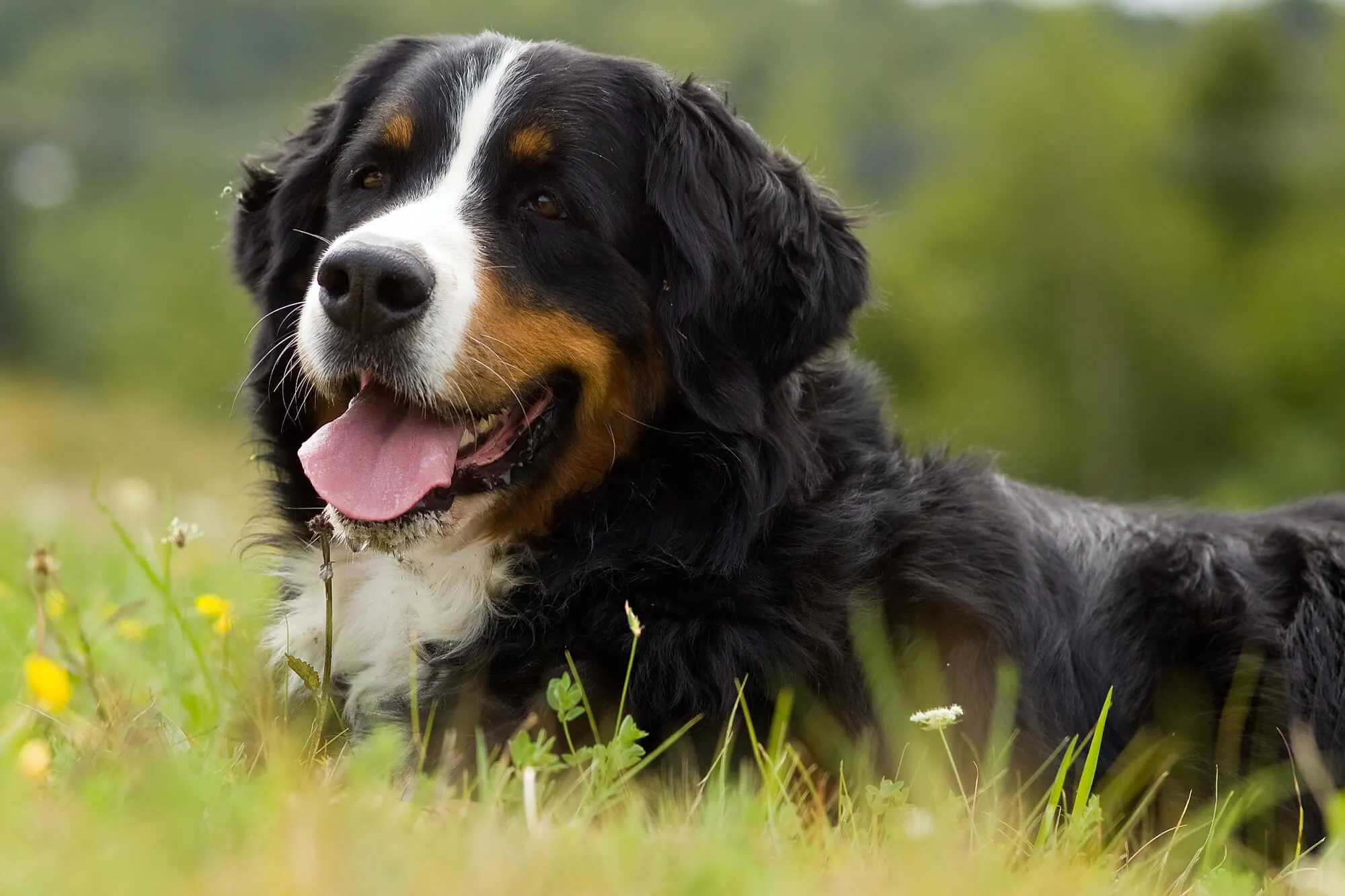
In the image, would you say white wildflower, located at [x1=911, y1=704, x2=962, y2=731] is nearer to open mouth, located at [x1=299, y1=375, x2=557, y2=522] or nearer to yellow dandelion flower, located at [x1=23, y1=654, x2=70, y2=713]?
open mouth, located at [x1=299, y1=375, x2=557, y2=522]

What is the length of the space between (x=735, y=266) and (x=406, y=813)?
6.42 feet

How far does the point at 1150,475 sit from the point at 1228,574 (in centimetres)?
3246

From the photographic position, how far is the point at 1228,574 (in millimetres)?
4043

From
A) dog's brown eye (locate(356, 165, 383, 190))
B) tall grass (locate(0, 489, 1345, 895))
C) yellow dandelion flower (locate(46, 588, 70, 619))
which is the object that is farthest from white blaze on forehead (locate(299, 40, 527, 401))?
yellow dandelion flower (locate(46, 588, 70, 619))

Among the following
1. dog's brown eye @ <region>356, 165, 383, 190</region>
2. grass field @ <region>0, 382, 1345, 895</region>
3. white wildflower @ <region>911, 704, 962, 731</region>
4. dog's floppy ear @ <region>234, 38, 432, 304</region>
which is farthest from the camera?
dog's floppy ear @ <region>234, 38, 432, 304</region>

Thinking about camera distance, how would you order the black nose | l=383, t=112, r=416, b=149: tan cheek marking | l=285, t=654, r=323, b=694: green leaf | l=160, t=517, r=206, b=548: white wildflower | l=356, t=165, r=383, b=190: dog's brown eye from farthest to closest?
l=356, t=165, r=383, b=190: dog's brown eye → l=383, t=112, r=416, b=149: tan cheek marking → l=160, t=517, r=206, b=548: white wildflower → the black nose → l=285, t=654, r=323, b=694: green leaf

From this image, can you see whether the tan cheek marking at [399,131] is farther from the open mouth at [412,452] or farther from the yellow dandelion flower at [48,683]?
the yellow dandelion flower at [48,683]

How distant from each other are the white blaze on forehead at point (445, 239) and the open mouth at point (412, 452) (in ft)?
0.47

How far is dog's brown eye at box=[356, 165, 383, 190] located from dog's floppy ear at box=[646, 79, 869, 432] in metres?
0.76

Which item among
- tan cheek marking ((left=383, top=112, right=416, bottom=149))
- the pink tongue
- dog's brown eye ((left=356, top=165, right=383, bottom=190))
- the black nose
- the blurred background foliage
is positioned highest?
tan cheek marking ((left=383, top=112, right=416, bottom=149))

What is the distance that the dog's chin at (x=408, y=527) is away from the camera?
3.53 meters

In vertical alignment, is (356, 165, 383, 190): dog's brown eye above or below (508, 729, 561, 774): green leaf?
above

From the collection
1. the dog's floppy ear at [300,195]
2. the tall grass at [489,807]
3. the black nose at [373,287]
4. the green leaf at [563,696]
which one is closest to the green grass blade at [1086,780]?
the tall grass at [489,807]

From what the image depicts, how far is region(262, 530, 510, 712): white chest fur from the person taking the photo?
373cm
